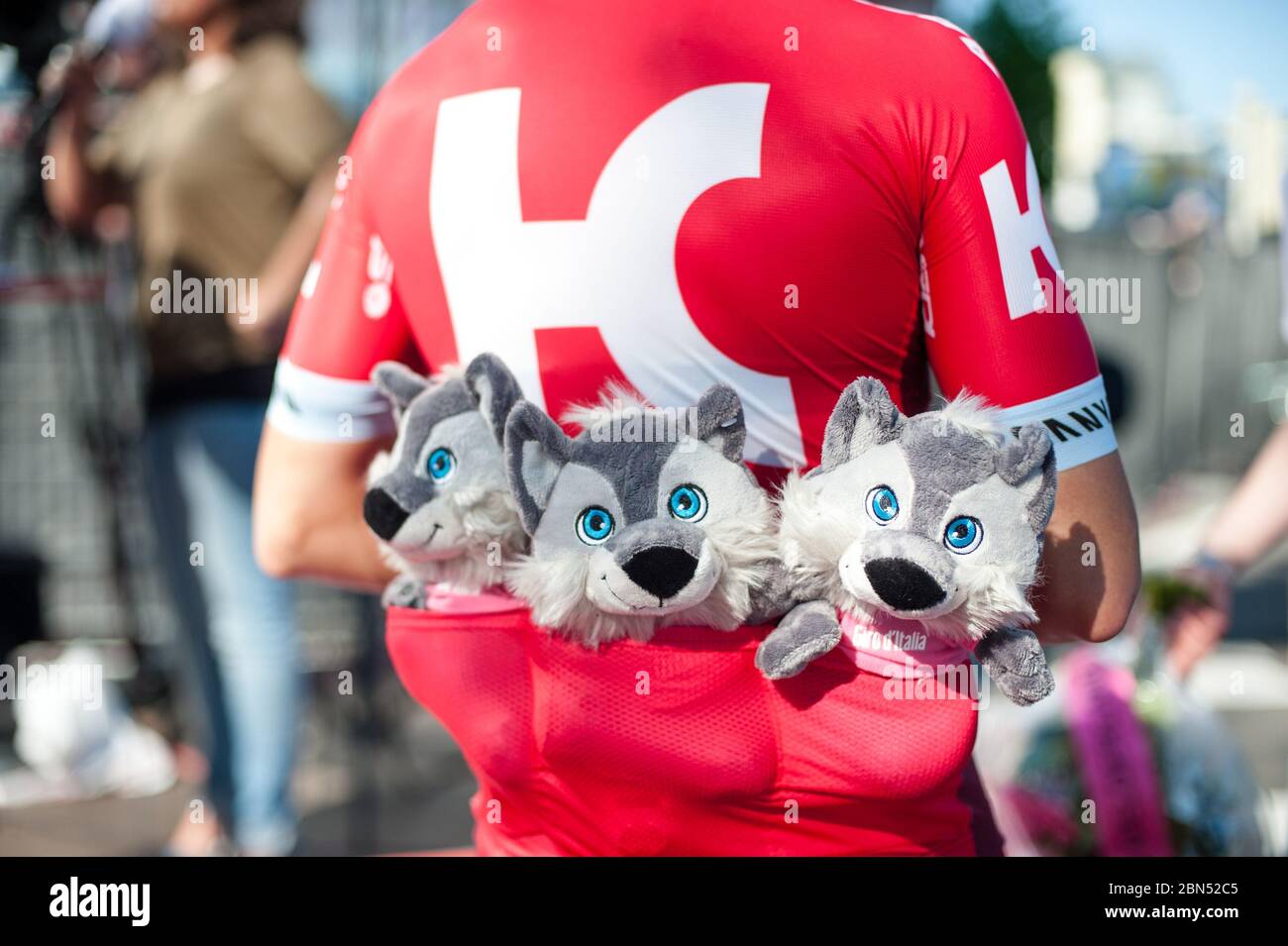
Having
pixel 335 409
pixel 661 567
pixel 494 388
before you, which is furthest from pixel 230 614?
pixel 661 567

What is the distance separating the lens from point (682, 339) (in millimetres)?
1297

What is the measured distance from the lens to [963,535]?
3.92 feet

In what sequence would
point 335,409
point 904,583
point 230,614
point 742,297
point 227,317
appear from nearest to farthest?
point 904,583
point 742,297
point 335,409
point 227,317
point 230,614

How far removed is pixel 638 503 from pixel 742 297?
0.79 feet

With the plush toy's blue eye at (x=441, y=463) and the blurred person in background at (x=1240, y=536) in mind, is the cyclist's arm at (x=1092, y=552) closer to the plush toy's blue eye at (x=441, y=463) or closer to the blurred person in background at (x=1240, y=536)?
the plush toy's blue eye at (x=441, y=463)

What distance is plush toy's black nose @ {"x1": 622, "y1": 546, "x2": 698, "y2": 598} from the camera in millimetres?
1208

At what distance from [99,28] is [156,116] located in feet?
1.08

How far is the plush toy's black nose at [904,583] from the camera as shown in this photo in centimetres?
116

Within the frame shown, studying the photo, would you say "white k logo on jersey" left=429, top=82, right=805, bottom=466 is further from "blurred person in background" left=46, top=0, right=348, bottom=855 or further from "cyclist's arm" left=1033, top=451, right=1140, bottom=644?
"blurred person in background" left=46, top=0, right=348, bottom=855

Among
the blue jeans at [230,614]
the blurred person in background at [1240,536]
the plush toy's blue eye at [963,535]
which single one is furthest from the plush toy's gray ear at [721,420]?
the blue jeans at [230,614]

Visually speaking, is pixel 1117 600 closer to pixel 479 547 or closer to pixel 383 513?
pixel 479 547

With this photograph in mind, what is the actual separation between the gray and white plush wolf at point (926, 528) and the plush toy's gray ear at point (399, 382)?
456 mm

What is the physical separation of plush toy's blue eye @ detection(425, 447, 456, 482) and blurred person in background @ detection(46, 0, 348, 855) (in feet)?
4.71

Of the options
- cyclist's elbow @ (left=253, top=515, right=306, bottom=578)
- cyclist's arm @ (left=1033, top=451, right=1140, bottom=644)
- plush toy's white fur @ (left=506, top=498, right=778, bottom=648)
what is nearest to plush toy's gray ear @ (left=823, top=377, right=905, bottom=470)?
plush toy's white fur @ (left=506, top=498, right=778, bottom=648)
